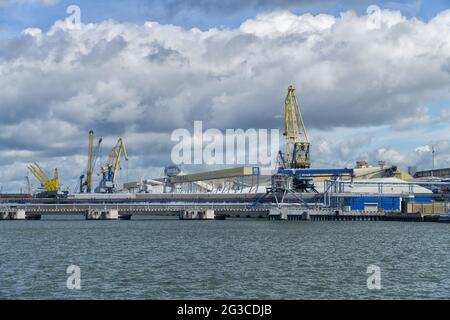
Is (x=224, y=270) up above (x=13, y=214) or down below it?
below

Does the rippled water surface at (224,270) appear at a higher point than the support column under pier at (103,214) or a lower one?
lower

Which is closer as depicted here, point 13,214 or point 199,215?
point 13,214

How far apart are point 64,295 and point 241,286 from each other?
8520 mm

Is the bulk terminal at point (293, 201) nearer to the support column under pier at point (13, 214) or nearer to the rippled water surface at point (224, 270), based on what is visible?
the support column under pier at point (13, 214)

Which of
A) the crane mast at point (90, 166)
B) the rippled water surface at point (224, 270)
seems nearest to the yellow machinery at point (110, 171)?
the crane mast at point (90, 166)

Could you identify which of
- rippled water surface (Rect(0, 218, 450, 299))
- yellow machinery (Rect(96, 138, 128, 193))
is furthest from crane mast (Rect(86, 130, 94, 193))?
rippled water surface (Rect(0, 218, 450, 299))

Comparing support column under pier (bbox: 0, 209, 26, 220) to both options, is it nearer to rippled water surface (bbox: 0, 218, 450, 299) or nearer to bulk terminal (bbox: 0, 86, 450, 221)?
bulk terminal (bbox: 0, 86, 450, 221)

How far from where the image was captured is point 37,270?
127 feet

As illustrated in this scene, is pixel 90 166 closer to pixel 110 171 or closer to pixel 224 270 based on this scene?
pixel 110 171

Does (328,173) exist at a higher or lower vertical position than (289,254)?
higher

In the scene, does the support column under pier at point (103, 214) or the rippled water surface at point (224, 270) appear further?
the support column under pier at point (103, 214)

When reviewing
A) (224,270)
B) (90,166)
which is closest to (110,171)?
(90,166)
